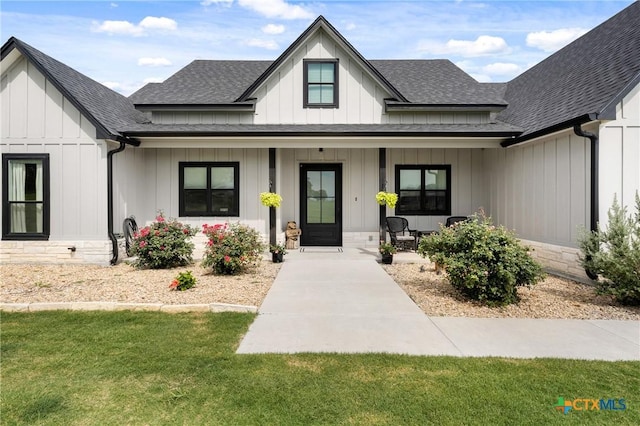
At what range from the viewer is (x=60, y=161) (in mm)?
8586

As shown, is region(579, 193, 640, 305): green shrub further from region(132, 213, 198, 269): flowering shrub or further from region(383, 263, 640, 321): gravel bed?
region(132, 213, 198, 269): flowering shrub

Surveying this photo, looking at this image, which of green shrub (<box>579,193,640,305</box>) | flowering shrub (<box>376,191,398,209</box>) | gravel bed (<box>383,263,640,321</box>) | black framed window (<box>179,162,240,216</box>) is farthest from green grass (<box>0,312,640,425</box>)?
black framed window (<box>179,162,240,216</box>)

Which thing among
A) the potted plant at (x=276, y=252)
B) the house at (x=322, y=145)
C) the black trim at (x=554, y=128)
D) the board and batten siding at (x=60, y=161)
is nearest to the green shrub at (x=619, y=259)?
the house at (x=322, y=145)

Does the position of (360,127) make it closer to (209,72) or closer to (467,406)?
(209,72)

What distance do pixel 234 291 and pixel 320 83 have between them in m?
7.02

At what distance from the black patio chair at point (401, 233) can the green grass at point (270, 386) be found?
22.8 feet

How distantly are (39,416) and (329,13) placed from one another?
11.4 m

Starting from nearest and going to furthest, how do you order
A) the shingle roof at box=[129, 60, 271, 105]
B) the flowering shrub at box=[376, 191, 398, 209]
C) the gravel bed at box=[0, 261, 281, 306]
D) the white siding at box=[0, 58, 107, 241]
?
1. the gravel bed at box=[0, 261, 281, 306]
2. the white siding at box=[0, 58, 107, 241]
3. the flowering shrub at box=[376, 191, 398, 209]
4. the shingle roof at box=[129, 60, 271, 105]

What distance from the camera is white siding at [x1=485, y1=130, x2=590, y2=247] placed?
719 cm

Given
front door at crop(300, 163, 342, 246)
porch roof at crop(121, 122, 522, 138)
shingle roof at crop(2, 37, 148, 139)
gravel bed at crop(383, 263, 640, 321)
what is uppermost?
shingle roof at crop(2, 37, 148, 139)

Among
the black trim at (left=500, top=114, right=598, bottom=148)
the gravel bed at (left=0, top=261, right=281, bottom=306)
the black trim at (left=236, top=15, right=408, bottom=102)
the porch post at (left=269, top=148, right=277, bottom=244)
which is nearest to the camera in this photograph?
the gravel bed at (left=0, top=261, right=281, bottom=306)

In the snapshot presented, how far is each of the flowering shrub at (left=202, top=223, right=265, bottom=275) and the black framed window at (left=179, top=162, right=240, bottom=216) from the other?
8.90ft

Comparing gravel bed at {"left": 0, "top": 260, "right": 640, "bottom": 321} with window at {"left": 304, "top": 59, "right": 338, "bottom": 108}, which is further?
window at {"left": 304, "top": 59, "right": 338, "bottom": 108}

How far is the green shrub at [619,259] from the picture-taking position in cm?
537
